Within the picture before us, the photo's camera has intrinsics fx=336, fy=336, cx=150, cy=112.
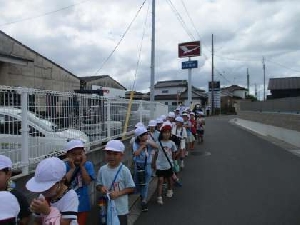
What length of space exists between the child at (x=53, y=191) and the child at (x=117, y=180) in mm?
1166

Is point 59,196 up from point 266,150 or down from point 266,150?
up

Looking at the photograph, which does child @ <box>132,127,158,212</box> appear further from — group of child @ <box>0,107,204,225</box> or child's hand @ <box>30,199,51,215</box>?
child's hand @ <box>30,199,51,215</box>

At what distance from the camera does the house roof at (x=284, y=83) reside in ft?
129

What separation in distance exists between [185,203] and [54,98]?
3178 mm

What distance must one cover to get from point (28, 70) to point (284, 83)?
31695 millimetres

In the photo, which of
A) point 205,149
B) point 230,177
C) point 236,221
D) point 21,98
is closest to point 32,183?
point 21,98

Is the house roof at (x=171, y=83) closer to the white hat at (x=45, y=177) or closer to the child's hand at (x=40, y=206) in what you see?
the white hat at (x=45, y=177)

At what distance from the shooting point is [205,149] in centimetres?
1402

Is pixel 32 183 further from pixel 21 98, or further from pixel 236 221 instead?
pixel 236 221

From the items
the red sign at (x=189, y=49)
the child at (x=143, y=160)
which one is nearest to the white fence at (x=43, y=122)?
the child at (x=143, y=160)

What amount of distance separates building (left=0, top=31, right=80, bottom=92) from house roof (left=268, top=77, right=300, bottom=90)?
25919 millimetres

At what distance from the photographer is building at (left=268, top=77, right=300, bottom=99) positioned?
38125 millimetres

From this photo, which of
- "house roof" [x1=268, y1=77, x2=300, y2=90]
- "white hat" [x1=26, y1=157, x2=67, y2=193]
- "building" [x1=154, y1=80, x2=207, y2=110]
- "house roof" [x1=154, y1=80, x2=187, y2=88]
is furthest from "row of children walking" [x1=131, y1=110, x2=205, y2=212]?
"house roof" [x1=154, y1=80, x2=187, y2=88]

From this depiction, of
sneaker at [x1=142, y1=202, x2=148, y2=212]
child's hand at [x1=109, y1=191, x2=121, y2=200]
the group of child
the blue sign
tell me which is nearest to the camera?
the group of child
